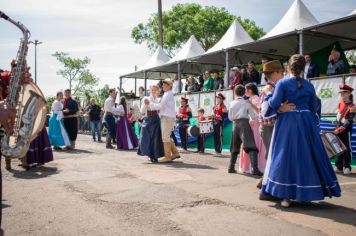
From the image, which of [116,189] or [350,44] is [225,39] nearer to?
[350,44]

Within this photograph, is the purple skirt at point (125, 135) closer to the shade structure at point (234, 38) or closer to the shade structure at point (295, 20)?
the shade structure at point (234, 38)

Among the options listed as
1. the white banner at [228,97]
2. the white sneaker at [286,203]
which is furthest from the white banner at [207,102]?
the white sneaker at [286,203]

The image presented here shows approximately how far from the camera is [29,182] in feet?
23.4

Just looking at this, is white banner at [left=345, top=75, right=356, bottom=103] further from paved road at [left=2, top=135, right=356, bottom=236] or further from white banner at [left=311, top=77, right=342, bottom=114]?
paved road at [left=2, top=135, right=356, bottom=236]

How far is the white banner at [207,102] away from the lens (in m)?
14.0

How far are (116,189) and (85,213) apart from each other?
1503 millimetres

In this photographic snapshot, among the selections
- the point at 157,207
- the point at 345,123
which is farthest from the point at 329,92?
the point at 157,207

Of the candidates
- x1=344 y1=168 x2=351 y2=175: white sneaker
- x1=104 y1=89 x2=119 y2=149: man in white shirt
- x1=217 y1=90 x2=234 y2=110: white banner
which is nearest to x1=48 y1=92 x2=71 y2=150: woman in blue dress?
x1=104 y1=89 x2=119 y2=149: man in white shirt

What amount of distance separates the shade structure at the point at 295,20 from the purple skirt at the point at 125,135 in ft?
19.3

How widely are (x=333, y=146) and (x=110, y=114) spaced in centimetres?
946

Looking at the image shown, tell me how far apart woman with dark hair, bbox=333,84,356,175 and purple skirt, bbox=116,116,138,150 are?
784cm

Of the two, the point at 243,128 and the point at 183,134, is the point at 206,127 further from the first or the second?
the point at 243,128

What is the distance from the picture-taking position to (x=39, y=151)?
Answer: 30.0ft

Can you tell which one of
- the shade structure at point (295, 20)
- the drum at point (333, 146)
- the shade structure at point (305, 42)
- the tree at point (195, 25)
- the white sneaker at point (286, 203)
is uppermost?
the tree at point (195, 25)
